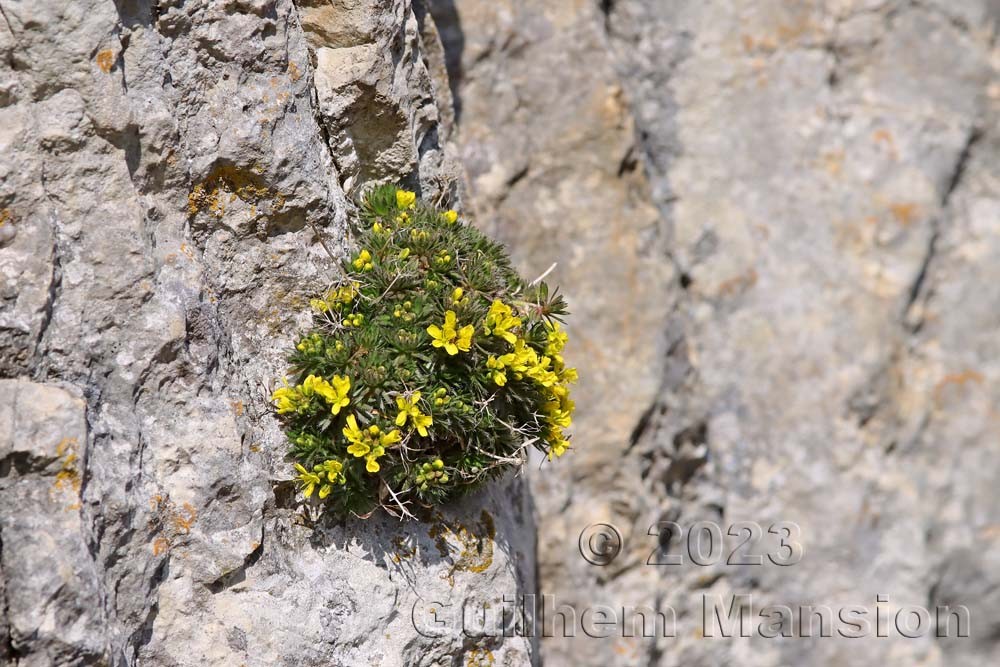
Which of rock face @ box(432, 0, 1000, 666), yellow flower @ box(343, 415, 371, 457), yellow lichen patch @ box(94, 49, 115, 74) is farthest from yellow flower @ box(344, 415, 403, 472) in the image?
rock face @ box(432, 0, 1000, 666)

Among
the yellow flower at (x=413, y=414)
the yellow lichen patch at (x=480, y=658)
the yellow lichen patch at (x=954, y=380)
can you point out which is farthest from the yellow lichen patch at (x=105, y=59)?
the yellow lichen patch at (x=954, y=380)

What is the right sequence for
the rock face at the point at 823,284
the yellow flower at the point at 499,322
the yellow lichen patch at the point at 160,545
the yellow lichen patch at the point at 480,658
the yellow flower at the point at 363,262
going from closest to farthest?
the yellow lichen patch at the point at 160,545
the yellow flower at the point at 499,322
the yellow flower at the point at 363,262
the yellow lichen patch at the point at 480,658
the rock face at the point at 823,284

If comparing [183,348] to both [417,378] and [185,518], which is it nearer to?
[185,518]

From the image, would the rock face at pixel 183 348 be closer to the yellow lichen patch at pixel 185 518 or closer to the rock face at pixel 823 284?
the yellow lichen patch at pixel 185 518

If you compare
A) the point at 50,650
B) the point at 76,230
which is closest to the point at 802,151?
the point at 76,230

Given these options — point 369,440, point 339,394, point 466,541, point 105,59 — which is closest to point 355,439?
point 369,440

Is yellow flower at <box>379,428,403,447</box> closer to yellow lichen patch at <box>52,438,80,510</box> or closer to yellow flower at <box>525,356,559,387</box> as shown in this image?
yellow flower at <box>525,356,559,387</box>
